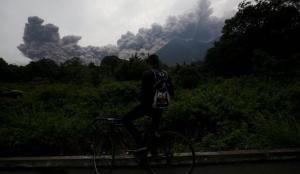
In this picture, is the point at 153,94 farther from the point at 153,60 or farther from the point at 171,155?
the point at 171,155

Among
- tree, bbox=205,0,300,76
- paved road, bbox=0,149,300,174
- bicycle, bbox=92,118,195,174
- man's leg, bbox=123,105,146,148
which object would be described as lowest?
paved road, bbox=0,149,300,174

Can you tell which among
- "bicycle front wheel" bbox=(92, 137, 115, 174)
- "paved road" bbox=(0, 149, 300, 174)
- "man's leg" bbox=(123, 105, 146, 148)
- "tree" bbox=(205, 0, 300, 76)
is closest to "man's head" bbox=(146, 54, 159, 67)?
"man's leg" bbox=(123, 105, 146, 148)

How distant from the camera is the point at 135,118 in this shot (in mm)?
4465

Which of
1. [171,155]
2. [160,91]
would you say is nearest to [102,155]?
[171,155]

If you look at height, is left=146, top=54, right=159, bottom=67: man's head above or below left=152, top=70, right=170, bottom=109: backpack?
above

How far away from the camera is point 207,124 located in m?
8.70

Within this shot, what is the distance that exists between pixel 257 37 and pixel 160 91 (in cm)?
2884

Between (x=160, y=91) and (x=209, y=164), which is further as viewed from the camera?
(x=209, y=164)

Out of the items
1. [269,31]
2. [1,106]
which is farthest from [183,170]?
[269,31]

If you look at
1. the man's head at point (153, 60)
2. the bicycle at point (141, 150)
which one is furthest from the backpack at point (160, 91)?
the bicycle at point (141, 150)

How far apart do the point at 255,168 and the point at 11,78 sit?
42.7m

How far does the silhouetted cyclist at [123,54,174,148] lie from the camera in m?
4.25

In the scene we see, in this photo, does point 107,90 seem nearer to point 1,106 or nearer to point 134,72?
point 1,106

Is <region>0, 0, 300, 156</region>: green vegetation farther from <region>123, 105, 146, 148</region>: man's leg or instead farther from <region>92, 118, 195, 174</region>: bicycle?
<region>123, 105, 146, 148</region>: man's leg
